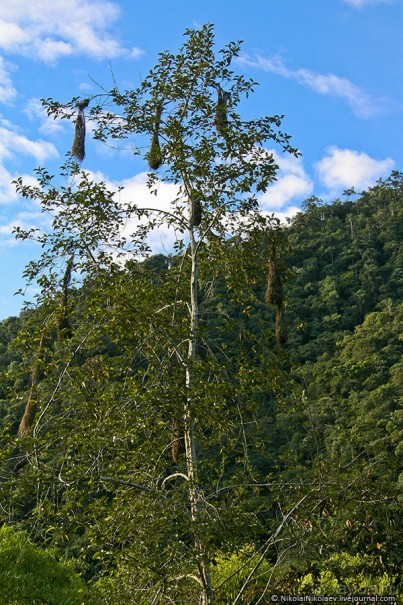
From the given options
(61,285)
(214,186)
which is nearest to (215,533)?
(61,285)

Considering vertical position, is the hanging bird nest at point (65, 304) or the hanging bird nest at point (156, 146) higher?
the hanging bird nest at point (156, 146)

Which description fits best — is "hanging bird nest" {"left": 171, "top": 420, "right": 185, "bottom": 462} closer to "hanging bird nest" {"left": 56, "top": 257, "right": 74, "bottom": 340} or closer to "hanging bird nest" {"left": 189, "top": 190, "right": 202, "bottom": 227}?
"hanging bird nest" {"left": 56, "top": 257, "right": 74, "bottom": 340}

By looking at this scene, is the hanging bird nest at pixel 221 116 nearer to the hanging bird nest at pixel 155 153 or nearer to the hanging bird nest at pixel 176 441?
the hanging bird nest at pixel 155 153

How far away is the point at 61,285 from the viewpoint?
15.7 feet

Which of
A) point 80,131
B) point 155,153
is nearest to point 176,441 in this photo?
point 155,153

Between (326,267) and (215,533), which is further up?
(326,267)

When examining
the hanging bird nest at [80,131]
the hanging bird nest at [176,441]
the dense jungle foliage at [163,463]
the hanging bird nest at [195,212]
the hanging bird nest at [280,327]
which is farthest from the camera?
the hanging bird nest at [195,212]

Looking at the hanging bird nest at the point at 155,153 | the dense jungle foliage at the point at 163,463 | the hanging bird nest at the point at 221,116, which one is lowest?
the dense jungle foliage at the point at 163,463

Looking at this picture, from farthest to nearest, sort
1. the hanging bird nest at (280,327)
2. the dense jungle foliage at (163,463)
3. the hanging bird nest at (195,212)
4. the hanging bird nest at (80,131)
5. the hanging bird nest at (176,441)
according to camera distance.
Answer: the hanging bird nest at (195,212) < the hanging bird nest at (80,131) < the hanging bird nest at (280,327) < the hanging bird nest at (176,441) < the dense jungle foliage at (163,463)

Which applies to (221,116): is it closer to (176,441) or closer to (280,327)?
(280,327)

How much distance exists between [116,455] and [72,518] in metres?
0.61

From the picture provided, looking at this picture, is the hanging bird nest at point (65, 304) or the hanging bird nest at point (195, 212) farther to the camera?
the hanging bird nest at point (195, 212)

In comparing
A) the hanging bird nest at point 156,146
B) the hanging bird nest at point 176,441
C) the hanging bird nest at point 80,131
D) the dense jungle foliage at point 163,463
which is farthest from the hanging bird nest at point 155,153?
the hanging bird nest at point 176,441

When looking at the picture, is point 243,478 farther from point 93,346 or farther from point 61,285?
point 61,285
